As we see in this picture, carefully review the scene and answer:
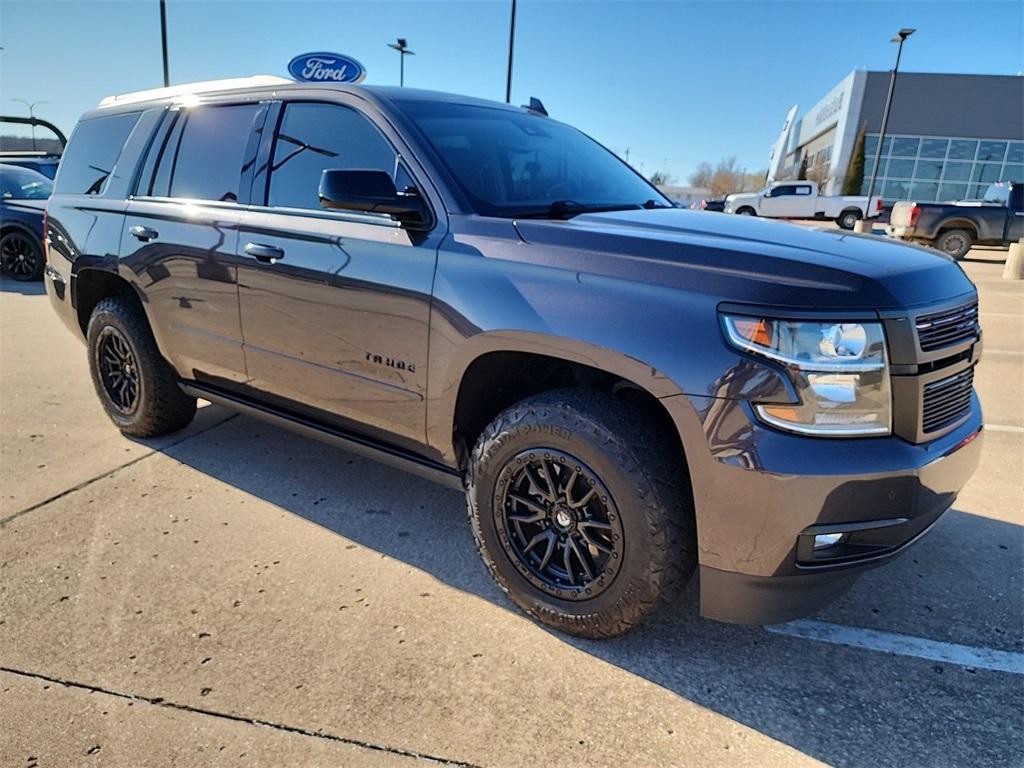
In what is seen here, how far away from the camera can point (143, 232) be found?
368cm

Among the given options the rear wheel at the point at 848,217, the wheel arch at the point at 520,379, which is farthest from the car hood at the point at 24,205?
the rear wheel at the point at 848,217

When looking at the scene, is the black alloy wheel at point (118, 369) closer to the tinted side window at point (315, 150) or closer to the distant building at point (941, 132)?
the tinted side window at point (315, 150)

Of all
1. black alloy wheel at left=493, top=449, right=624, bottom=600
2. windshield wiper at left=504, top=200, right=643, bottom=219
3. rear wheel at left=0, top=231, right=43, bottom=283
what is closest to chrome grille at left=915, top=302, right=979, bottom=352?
black alloy wheel at left=493, top=449, right=624, bottom=600

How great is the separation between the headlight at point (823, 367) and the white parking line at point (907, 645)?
0.98 meters

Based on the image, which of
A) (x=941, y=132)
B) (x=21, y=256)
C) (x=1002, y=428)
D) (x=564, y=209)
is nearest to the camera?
(x=564, y=209)

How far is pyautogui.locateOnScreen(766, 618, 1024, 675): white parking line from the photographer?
238 centimetres

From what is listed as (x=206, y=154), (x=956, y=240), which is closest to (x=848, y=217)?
(x=956, y=240)

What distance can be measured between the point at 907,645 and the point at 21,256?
39.6 ft

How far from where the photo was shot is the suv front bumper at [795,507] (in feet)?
6.28

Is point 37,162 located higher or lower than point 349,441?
higher

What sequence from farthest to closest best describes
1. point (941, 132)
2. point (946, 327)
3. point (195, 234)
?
point (941, 132) < point (195, 234) < point (946, 327)

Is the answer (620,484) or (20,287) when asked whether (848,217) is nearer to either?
(20,287)

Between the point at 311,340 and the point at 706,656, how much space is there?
199cm

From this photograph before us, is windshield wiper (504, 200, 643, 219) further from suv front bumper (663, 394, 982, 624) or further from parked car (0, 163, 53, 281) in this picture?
parked car (0, 163, 53, 281)
